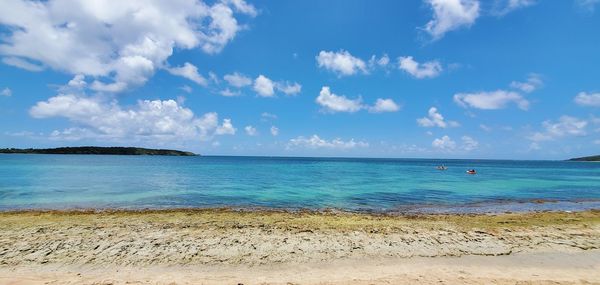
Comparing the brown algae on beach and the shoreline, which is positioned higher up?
the brown algae on beach

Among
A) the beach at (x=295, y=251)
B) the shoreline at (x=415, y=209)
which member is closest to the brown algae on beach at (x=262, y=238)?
the beach at (x=295, y=251)

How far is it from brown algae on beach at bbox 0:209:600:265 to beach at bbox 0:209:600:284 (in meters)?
0.03

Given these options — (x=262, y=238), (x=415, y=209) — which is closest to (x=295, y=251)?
(x=262, y=238)

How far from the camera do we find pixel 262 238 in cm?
1084

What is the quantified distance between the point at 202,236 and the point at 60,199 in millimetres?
15415

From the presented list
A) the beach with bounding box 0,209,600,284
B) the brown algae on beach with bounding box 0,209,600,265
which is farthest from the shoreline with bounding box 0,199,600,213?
the beach with bounding box 0,209,600,284

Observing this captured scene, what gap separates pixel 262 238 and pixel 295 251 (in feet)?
5.22

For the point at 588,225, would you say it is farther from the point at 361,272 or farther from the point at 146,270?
the point at 146,270

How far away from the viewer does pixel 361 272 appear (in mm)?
8234

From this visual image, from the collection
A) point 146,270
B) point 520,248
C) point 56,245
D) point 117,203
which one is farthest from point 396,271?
point 117,203

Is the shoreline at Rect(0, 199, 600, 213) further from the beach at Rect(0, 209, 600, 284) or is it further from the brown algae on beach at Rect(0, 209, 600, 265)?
the beach at Rect(0, 209, 600, 284)

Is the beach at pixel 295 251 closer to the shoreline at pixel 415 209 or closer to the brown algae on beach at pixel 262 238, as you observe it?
the brown algae on beach at pixel 262 238

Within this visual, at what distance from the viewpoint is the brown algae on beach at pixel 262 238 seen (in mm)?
9266

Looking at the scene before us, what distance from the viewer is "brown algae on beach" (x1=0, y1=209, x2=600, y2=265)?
927 centimetres
